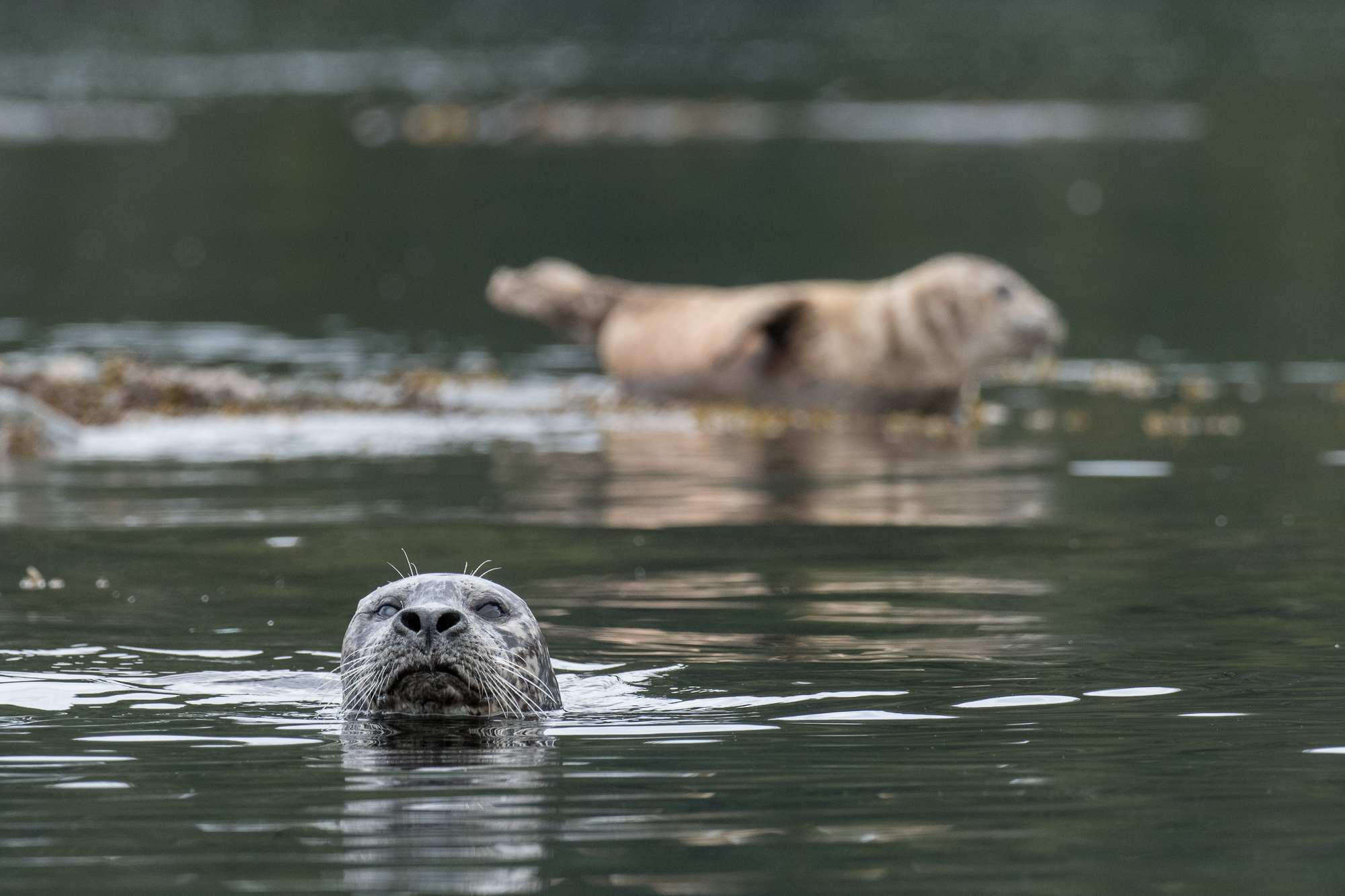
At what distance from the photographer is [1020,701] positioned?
9008 mm

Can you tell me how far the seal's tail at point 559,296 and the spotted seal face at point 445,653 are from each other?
13619 mm

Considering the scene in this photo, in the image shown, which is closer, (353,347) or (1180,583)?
(1180,583)

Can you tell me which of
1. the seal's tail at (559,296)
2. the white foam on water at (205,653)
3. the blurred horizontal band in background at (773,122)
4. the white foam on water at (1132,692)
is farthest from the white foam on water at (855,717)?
the blurred horizontal band in background at (773,122)

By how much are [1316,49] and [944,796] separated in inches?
3077

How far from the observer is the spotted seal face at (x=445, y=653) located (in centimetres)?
834

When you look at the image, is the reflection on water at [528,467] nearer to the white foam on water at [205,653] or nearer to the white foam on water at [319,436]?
the white foam on water at [319,436]

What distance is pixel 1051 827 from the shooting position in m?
6.91

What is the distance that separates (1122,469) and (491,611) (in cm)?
861

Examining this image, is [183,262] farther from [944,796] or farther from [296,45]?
[296,45]

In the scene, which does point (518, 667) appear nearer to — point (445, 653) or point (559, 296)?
point (445, 653)

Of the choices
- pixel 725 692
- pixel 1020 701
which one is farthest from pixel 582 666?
pixel 1020 701

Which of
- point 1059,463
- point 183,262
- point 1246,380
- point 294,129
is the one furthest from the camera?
point 294,129

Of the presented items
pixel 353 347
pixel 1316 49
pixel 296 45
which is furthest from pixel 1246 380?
pixel 296 45

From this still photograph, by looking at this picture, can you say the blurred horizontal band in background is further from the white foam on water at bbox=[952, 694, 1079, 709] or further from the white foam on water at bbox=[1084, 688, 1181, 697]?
the white foam on water at bbox=[952, 694, 1079, 709]
